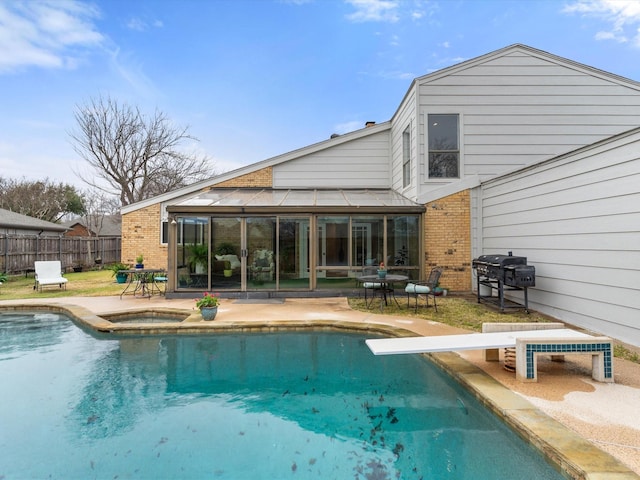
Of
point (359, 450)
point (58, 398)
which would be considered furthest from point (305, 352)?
point (58, 398)

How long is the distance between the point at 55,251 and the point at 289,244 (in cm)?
1206

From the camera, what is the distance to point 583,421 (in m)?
2.70

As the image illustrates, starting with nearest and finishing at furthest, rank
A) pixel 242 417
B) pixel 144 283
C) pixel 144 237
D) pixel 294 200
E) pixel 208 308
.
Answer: pixel 242 417 < pixel 208 308 < pixel 144 283 < pixel 294 200 < pixel 144 237

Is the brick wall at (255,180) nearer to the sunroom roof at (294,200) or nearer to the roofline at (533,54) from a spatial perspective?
the sunroom roof at (294,200)

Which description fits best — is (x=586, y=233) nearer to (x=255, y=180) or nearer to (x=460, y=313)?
(x=460, y=313)

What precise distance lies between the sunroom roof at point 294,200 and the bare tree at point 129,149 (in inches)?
534

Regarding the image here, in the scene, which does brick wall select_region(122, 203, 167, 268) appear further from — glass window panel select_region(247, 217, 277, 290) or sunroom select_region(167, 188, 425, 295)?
glass window panel select_region(247, 217, 277, 290)

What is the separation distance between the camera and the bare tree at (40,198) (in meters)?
26.6

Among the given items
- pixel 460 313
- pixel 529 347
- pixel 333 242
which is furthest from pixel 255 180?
pixel 529 347

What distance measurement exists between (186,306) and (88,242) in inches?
482

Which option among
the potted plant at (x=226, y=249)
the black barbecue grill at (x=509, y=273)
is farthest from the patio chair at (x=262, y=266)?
the black barbecue grill at (x=509, y=273)

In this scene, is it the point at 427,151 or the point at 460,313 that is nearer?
the point at 460,313

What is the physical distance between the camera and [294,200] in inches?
364

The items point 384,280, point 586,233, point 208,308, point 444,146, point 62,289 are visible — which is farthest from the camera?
point 62,289
